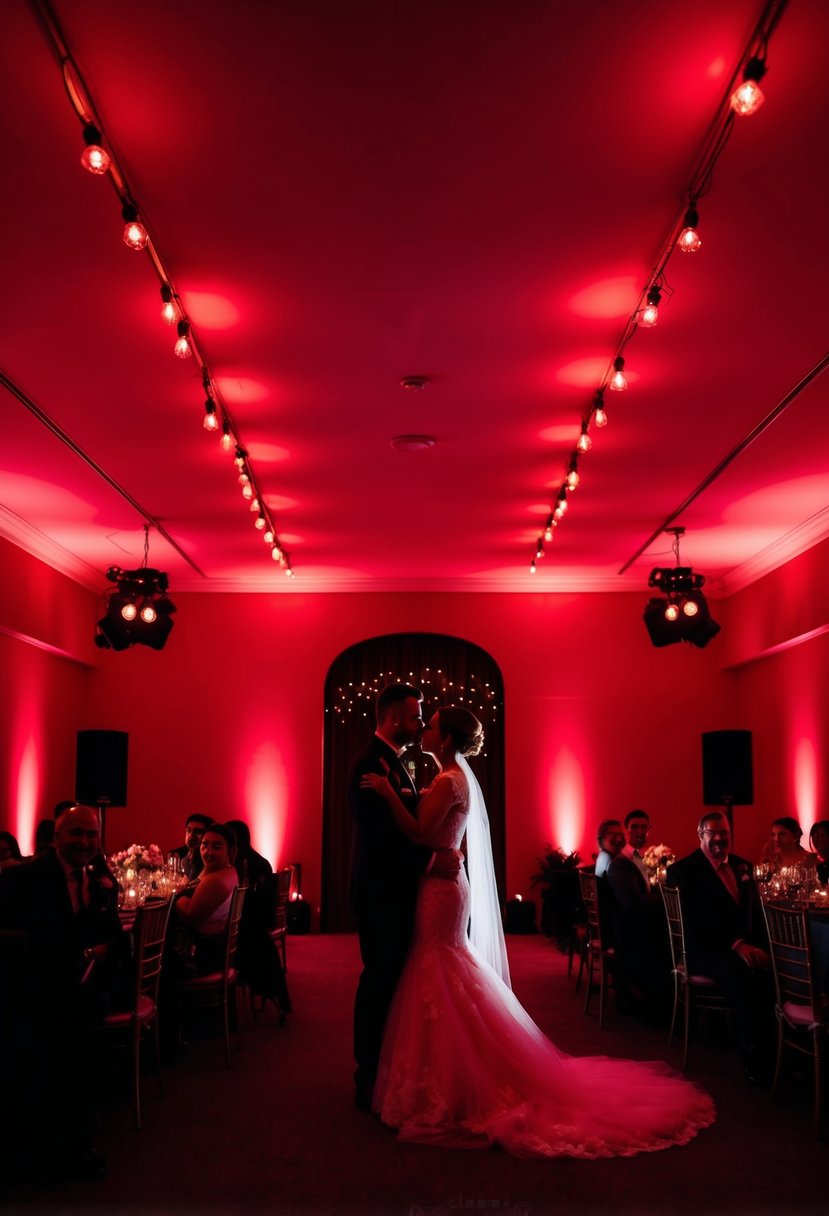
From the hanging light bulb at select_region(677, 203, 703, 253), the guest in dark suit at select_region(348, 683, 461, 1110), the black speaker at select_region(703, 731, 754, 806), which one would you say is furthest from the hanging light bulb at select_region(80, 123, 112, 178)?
the black speaker at select_region(703, 731, 754, 806)

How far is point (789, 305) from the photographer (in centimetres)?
570

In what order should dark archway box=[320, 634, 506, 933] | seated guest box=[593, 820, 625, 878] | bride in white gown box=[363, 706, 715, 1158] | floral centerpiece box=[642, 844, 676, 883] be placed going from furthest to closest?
1. dark archway box=[320, 634, 506, 933]
2. floral centerpiece box=[642, 844, 676, 883]
3. seated guest box=[593, 820, 625, 878]
4. bride in white gown box=[363, 706, 715, 1158]

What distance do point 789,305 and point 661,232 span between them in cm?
116

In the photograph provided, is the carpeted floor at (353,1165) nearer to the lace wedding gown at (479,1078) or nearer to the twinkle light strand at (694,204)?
the lace wedding gown at (479,1078)

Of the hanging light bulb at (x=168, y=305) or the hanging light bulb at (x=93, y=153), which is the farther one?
the hanging light bulb at (x=168, y=305)

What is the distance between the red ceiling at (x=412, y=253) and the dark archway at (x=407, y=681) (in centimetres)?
391

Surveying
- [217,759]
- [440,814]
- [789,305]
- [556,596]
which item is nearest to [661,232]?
[789,305]

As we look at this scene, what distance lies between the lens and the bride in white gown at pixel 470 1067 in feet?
15.2

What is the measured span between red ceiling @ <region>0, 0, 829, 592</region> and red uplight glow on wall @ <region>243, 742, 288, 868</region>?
4.29 m

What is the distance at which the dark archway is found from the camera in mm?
12977

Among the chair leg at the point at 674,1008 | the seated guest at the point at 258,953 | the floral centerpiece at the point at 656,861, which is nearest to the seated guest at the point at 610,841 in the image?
the floral centerpiece at the point at 656,861

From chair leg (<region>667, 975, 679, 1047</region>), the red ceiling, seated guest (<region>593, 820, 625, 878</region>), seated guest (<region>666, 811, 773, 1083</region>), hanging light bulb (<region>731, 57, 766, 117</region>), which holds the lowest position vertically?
chair leg (<region>667, 975, 679, 1047</region>)

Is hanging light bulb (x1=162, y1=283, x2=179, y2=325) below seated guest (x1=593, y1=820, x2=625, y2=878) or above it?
above

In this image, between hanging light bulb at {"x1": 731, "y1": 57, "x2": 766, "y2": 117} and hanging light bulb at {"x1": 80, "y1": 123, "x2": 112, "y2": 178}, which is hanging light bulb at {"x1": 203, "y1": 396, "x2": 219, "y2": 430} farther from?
hanging light bulb at {"x1": 731, "y1": 57, "x2": 766, "y2": 117}
